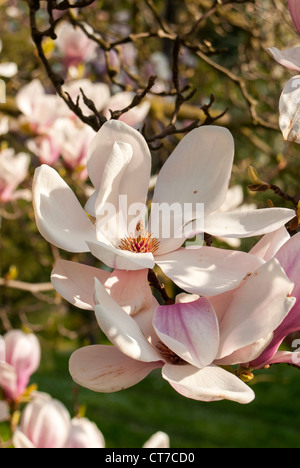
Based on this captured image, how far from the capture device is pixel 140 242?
0.74 meters

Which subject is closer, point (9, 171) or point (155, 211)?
point (155, 211)

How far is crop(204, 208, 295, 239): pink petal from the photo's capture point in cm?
65

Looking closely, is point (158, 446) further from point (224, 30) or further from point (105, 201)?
point (224, 30)

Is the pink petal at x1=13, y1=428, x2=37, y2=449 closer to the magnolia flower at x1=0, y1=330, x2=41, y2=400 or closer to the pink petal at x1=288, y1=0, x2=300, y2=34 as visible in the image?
the magnolia flower at x1=0, y1=330, x2=41, y2=400

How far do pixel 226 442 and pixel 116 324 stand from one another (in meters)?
4.26

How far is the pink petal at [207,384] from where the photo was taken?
0.59 metres

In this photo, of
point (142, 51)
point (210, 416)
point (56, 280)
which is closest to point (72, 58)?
point (142, 51)

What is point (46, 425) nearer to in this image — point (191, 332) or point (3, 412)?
point (3, 412)

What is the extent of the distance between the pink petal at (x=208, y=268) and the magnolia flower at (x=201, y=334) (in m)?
0.02

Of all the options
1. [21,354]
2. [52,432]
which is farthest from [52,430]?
[21,354]

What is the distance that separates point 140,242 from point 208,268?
115mm

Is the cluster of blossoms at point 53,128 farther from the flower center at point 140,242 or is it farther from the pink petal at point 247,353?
the pink petal at point 247,353

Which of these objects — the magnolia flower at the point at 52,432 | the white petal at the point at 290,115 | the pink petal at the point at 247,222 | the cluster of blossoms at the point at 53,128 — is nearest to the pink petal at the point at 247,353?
the pink petal at the point at 247,222

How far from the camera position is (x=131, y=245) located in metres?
0.74
